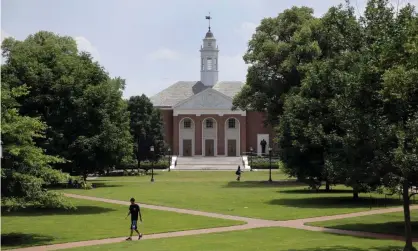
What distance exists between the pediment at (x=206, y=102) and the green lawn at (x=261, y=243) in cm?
6995

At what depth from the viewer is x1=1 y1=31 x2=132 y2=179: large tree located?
29.4 metres

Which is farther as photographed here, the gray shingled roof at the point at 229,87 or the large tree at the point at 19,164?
the gray shingled roof at the point at 229,87

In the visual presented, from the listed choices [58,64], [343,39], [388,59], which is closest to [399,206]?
[343,39]

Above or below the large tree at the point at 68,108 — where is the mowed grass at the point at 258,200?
below

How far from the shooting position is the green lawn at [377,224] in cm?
2297

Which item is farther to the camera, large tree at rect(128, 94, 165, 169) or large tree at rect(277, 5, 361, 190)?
large tree at rect(128, 94, 165, 169)

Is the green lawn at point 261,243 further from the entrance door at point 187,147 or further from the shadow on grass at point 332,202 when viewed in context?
the entrance door at point 187,147

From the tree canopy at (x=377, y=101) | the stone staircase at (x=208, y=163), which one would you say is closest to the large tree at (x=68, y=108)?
the tree canopy at (x=377, y=101)

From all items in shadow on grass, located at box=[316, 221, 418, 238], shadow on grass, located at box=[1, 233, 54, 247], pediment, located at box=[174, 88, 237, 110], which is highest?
pediment, located at box=[174, 88, 237, 110]

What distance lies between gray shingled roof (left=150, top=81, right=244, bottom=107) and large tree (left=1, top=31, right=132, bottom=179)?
212 feet

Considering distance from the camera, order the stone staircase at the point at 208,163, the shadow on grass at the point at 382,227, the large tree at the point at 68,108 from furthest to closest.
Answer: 1. the stone staircase at the point at 208,163
2. the large tree at the point at 68,108
3. the shadow on grass at the point at 382,227

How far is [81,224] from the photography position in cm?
2466

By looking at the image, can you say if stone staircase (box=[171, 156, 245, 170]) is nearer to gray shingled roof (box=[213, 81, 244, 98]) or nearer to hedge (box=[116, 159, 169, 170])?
hedge (box=[116, 159, 169, 170])

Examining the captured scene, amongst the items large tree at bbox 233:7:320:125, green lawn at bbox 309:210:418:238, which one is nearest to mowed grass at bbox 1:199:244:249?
green lawn at bbox 309:210:418:238
